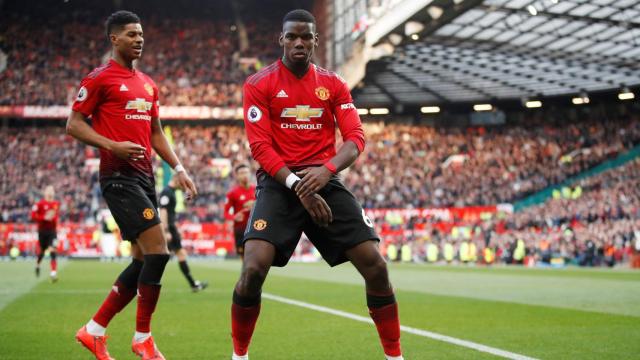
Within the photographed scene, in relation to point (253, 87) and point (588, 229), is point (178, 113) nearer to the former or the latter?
point (588, 229)

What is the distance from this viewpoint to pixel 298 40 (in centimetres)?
510

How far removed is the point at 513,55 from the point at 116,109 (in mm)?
36177

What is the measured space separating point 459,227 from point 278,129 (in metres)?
37.3

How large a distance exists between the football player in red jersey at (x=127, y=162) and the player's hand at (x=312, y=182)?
1.58m

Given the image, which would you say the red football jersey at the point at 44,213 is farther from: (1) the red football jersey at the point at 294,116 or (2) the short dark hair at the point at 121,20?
(1) the red football jersey at the point at 294,116

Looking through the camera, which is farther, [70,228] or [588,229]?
[70,228]

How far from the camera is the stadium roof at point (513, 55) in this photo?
108ft

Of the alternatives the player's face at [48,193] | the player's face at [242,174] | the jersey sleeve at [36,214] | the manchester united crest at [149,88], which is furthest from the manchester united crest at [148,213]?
the jersey sleeve at [36,214]

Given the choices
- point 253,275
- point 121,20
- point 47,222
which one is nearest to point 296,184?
point 253,275

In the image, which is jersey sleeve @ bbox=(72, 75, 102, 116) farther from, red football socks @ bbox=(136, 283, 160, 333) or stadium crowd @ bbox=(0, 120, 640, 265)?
stadium crowd @ bbox=(0, 120, 640, 265)

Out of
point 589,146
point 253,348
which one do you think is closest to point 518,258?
point 589,146

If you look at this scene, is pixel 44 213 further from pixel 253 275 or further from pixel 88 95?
pixel 253 275

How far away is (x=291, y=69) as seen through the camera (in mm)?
5234

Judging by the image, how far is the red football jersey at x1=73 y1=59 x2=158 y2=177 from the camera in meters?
6.06
